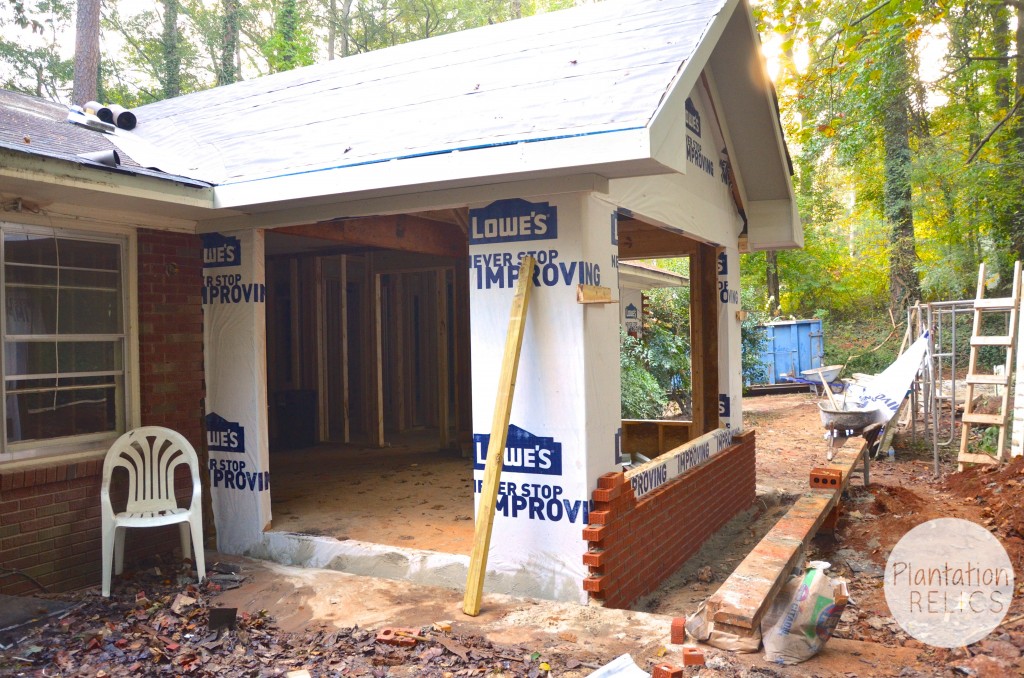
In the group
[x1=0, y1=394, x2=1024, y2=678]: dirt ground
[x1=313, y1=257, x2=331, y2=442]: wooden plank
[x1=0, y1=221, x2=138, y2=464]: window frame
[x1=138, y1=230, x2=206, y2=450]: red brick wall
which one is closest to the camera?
[x1=0, y1=394, x2=1024, y2=678]: dirt ground

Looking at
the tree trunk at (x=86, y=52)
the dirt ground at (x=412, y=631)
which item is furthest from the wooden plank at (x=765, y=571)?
the tree trunk at (x=86, y=52)

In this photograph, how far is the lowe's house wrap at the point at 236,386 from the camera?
604 cm

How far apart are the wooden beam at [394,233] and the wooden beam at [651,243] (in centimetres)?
187

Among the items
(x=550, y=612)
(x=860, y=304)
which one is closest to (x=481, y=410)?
(x=550, y=612)

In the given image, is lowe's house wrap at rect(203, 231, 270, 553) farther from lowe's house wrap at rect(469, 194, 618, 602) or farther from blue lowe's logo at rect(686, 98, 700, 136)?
blue lowe's logo at rect(686, 98, 700, 136)

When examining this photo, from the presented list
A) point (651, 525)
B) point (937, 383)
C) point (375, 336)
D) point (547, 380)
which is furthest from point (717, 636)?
point (937, 383)

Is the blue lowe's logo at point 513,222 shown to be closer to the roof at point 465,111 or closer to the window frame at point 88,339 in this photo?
the roof at point 465,111

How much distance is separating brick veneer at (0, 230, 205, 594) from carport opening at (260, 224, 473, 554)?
199 cm

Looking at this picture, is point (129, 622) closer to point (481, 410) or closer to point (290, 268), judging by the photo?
point (481, 410)

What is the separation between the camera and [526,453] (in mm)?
4910

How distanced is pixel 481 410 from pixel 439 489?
281cm

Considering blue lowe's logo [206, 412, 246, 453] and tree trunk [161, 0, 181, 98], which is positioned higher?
tree trunk [161, 0, 181, 98]

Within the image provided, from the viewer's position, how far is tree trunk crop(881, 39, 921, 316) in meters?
20.1

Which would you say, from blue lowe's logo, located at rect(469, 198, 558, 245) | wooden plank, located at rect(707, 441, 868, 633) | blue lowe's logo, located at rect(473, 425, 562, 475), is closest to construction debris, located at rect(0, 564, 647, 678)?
wooden plank, located at rect(707, 441, 868, 633)
